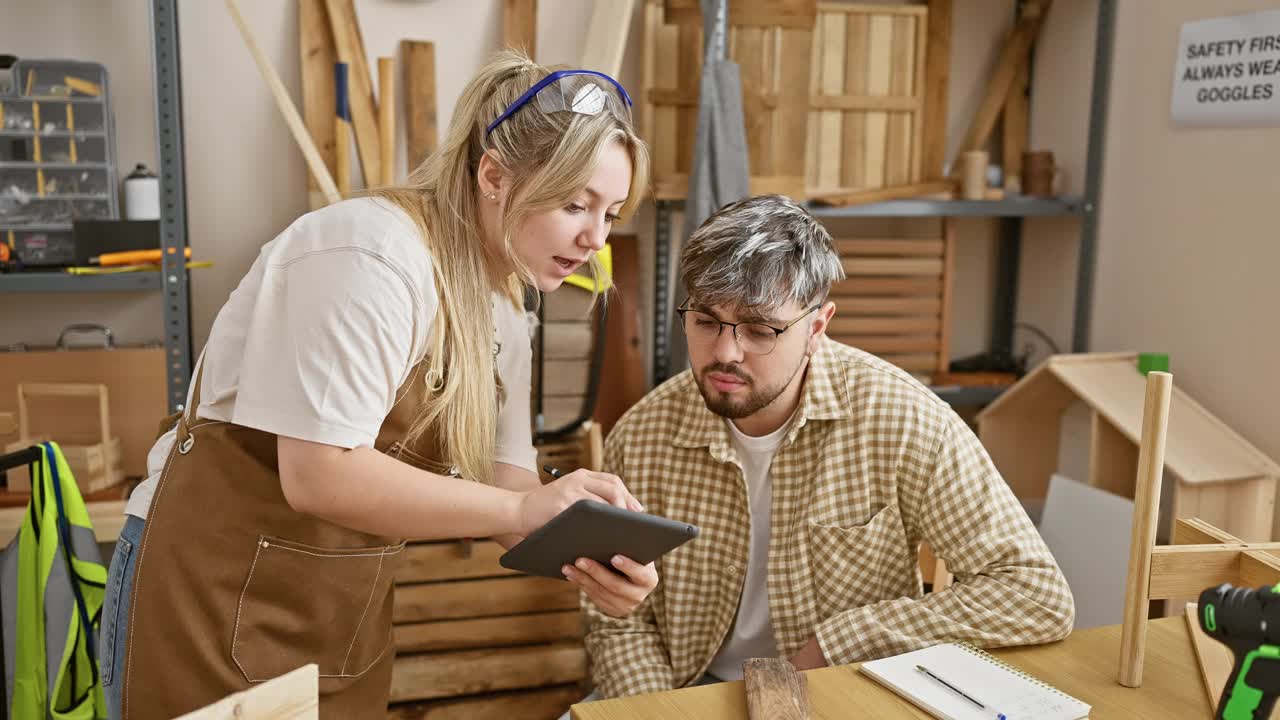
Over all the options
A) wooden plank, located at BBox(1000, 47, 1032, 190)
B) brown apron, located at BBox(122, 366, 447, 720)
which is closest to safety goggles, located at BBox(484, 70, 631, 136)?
brown apron, located at BBox(122, 366, 447, 720)

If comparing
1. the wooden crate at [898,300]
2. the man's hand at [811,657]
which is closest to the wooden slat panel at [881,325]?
the wooden crate at [898,300]

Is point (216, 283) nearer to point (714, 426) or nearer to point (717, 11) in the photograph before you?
point (717, 11)

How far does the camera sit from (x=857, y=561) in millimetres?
1635

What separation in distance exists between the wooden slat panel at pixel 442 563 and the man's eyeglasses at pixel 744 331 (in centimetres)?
108

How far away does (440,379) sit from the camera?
130cm

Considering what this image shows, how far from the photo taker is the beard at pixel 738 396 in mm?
1637

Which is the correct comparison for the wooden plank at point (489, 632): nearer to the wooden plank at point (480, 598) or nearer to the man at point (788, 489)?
the wooden plank at point (480, 598)

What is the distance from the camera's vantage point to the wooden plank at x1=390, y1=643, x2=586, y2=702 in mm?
2408

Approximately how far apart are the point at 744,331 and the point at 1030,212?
5.71 feet

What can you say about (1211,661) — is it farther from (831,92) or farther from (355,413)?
(831,92)

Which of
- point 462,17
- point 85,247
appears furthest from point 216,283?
point 462,17

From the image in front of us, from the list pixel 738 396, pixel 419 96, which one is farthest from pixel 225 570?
pixel 419 96

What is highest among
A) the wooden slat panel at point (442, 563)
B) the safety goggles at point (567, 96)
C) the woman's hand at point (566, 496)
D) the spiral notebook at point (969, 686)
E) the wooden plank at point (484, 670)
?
the safety goggles at point (567, 96)

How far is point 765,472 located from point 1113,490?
4.33 feet
